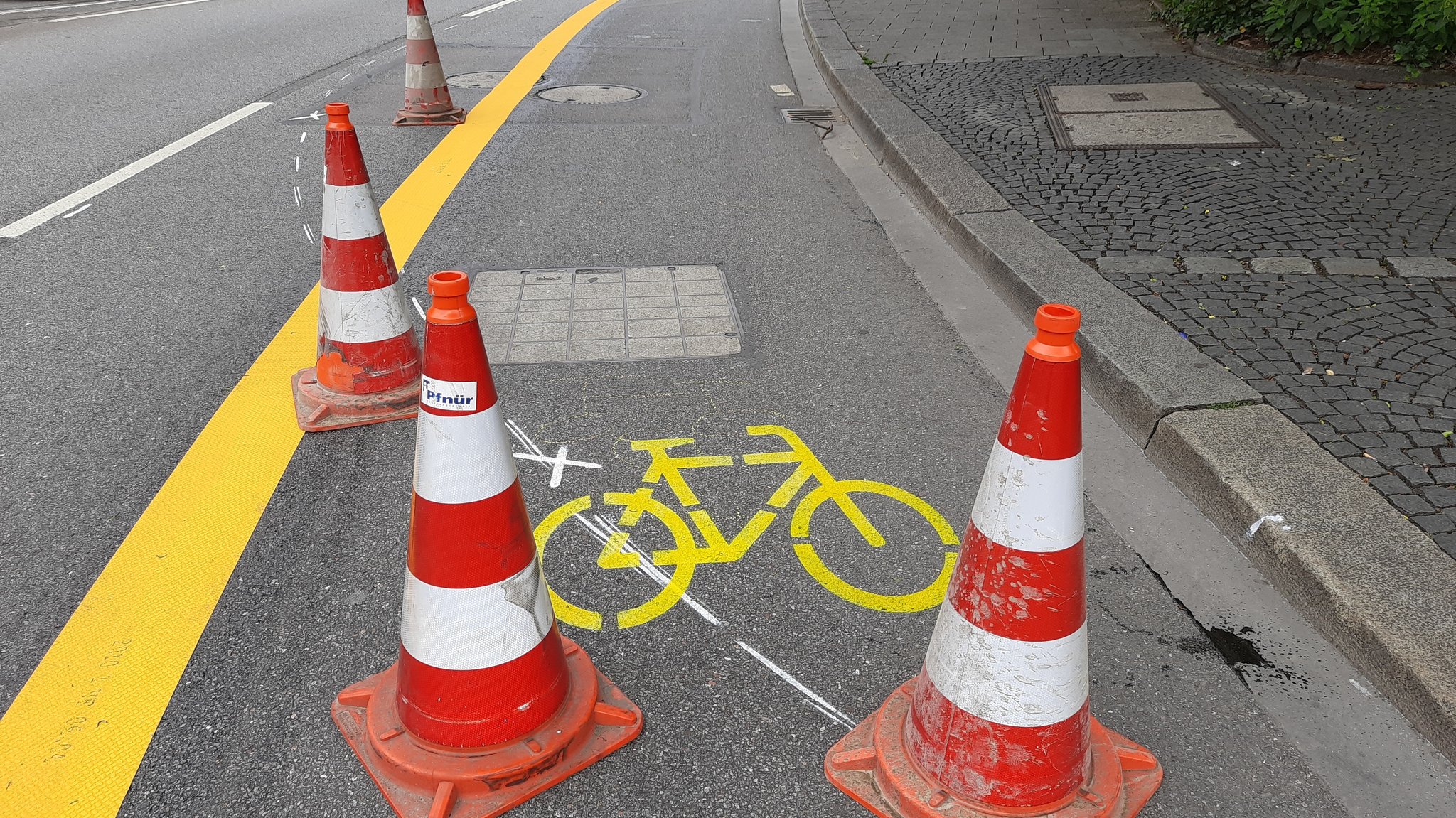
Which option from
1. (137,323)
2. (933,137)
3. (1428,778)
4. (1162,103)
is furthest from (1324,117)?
(137,323)

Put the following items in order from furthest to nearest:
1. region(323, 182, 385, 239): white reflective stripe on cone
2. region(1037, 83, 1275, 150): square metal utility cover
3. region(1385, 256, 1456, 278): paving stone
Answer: region(1037, 83, 1275, 150): square metal utility cover → region(1385, 256, 1456, 278): paving stone → region(323, 182, 385, 239): white reflective stripe on cone

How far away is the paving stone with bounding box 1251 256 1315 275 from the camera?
4465 mm

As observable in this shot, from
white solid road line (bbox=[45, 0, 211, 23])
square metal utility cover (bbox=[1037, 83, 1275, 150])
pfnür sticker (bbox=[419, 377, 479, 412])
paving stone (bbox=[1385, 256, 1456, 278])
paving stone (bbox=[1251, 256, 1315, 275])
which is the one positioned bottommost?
white solid road line (bbox=[45, 0, 211, 23])

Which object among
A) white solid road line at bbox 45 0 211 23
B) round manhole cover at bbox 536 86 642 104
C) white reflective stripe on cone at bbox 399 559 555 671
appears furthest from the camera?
white solid road line at bbox 45 0 211 23

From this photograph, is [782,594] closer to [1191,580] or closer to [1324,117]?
[1191,580]

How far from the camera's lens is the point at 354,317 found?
3.63 meters

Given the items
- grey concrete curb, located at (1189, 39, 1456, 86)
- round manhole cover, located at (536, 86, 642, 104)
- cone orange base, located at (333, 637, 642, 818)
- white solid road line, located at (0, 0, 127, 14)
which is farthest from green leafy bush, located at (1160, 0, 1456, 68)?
white solid road line, located at (0, 0, 127, 14)

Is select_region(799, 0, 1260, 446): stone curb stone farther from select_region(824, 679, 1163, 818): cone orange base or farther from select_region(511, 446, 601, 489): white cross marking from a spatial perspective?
select_region(511, 446, 601, 489): white cross marking

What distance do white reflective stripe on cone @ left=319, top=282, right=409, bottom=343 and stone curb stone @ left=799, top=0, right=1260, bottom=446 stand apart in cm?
268

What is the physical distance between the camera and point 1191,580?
9.41 feet

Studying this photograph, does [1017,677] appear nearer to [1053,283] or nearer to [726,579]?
[726,579]

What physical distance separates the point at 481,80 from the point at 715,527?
766cm

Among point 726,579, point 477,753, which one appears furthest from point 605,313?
point 477,753

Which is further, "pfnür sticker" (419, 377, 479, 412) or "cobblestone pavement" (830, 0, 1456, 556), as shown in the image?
"cobblestone pavement" (830, 0, 1456, 556)
